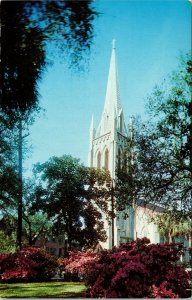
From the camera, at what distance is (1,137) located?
808 cm

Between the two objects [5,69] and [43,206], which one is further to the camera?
[43,206]

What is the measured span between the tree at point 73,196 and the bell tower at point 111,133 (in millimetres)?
942

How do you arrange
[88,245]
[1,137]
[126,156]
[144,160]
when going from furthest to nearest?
1. [88,245]
2. [126,156]
3. [144,160]
4. [1,137]

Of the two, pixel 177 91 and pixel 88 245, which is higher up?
pixel 177 91

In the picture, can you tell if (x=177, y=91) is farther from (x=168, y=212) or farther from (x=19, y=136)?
Answer: (x=19, y=136)

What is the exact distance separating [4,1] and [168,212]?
20.8 feet

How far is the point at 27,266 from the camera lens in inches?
→ 389

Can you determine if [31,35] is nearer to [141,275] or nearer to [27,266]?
[141,275]

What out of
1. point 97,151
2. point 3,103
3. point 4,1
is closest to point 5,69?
point 3,103

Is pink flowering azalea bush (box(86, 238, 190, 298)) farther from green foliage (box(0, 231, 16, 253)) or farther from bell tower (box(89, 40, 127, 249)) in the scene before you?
green foliage (box(0, 231, 16, 253))

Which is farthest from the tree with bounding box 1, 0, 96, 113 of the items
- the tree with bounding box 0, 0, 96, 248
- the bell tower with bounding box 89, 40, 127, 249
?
the bell tower with bounding box 89, 40, 127, 249

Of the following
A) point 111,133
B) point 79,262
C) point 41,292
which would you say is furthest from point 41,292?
point 111,133

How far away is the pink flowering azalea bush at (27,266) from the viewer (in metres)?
9.48

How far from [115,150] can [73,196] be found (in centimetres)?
314
